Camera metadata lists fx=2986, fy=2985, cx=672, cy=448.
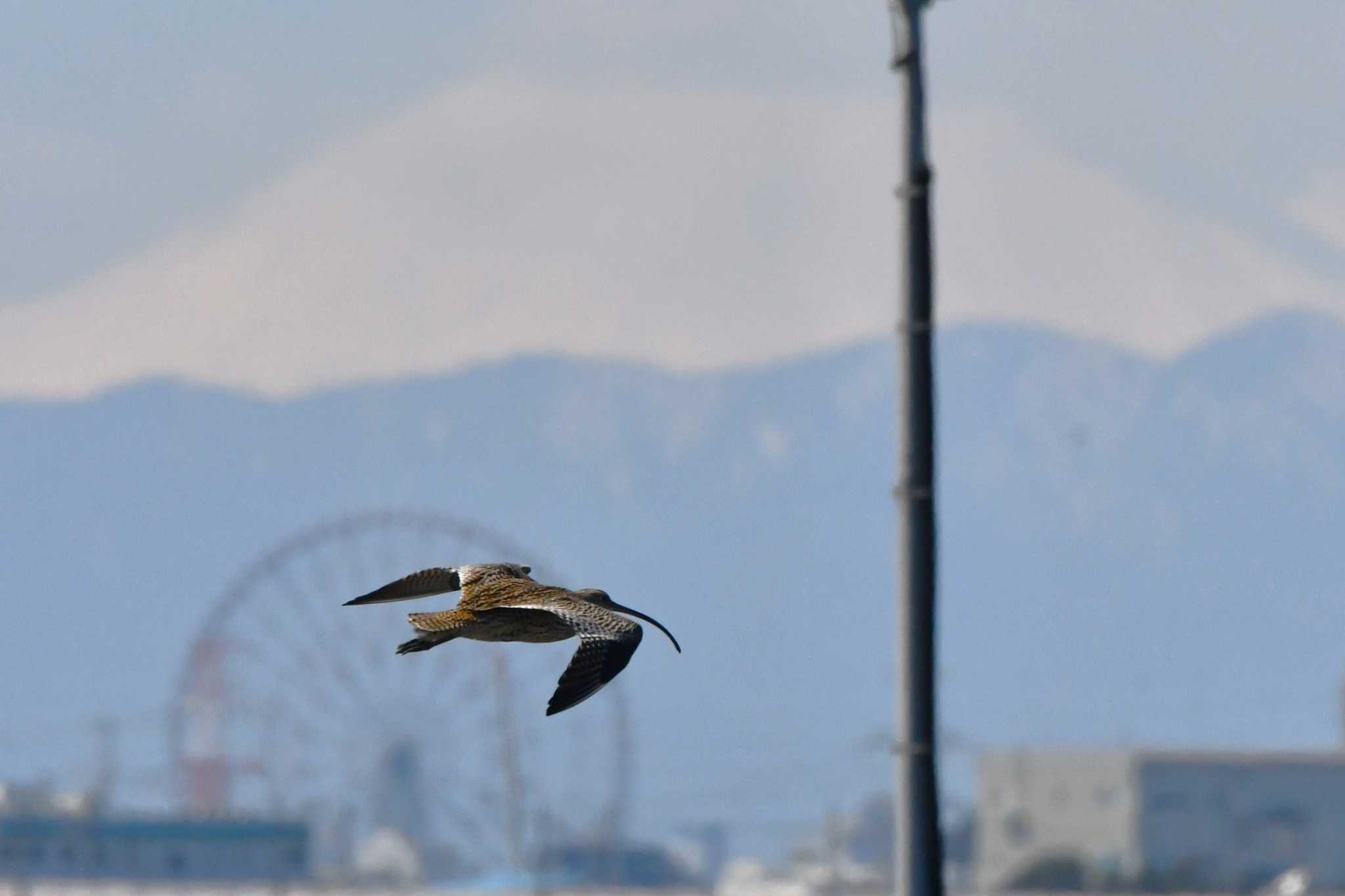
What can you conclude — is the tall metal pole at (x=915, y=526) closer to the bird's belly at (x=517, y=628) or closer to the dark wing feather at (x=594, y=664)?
the bird's belly at (x=517, y=628)

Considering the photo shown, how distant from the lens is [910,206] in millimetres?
Answer: 22156

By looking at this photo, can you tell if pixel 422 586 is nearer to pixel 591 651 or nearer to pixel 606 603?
pixel 606 603

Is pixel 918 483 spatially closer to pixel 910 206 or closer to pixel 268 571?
pixel 910 206

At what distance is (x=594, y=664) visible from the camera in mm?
14797

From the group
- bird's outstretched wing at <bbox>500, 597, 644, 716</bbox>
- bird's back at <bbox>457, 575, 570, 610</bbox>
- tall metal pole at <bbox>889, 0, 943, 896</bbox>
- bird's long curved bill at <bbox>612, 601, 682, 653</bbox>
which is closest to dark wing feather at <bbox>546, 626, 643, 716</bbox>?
bird's outstretched wing at <bbox>500, 597, 644, 716</bbox>

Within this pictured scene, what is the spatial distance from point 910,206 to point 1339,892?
180m

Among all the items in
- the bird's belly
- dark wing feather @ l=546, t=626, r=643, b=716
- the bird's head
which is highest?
the bird's head

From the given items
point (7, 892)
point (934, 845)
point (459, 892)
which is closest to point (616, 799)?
point (459, 892)

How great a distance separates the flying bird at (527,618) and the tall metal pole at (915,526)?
16.5ft

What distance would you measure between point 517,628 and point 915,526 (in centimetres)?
613

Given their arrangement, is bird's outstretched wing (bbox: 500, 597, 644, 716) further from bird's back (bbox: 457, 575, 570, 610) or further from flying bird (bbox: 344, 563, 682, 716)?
bird's back (bbox: 457, 575, 570, 610)

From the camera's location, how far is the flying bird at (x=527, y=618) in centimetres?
1477

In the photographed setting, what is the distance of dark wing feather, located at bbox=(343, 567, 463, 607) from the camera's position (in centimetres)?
1661

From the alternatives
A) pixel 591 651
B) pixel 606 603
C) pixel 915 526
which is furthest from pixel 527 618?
pixel 915 526
